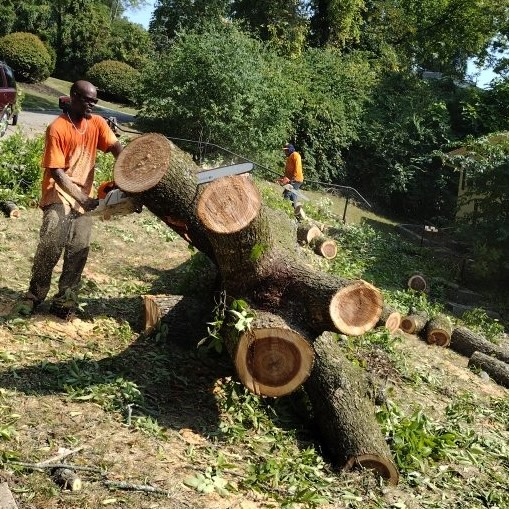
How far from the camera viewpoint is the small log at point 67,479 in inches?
132

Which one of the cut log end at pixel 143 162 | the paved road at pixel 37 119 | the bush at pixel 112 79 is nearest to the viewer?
the cut log end at pixel 143 162

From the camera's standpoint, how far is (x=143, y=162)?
470 centimetres

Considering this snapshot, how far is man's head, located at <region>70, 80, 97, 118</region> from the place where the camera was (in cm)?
507

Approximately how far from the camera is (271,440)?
4484mm

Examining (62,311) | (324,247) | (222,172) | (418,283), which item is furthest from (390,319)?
(62,311)

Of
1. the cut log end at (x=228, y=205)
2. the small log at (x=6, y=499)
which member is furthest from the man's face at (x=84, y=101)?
the small log at (x=6, y=499)

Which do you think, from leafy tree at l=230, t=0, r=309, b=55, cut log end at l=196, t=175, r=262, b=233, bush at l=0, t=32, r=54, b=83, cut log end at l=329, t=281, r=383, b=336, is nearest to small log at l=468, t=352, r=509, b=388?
cut log end at l=329, t=281, r=383, b=336

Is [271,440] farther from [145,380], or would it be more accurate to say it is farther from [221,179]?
[221,179]

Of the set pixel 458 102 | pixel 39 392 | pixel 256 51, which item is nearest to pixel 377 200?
pixel 458 102

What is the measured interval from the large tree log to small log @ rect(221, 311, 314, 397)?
1.00ft

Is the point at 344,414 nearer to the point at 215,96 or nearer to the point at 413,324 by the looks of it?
the point at 413,324

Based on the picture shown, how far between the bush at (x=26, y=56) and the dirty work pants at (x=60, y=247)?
24939mm

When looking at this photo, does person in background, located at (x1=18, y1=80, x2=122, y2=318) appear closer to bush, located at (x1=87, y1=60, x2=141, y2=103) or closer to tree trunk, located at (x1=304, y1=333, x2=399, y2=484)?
tree trunk, located at (x1=304, y1=333, x2=399, y2=484)

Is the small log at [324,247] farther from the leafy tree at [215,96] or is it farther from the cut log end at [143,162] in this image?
the cut log end at [143,162]
